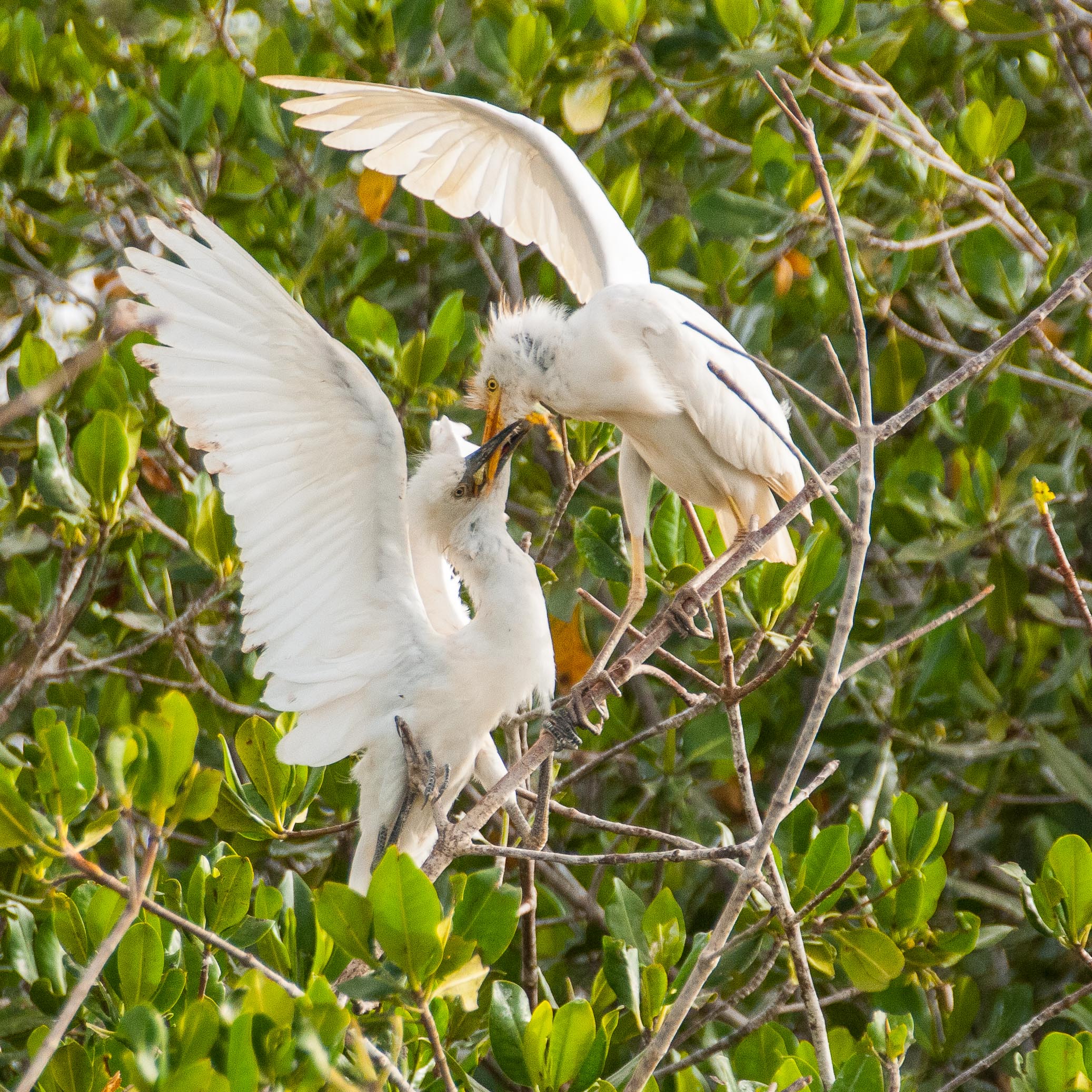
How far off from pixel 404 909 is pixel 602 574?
1.53 m

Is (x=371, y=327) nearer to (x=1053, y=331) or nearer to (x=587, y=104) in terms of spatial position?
(x=587, y=104)

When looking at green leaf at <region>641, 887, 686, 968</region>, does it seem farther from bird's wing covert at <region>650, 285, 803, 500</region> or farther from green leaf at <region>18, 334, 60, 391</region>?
green leaf at <region>18, 334, 60, 391</region>

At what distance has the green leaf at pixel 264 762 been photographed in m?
2.47

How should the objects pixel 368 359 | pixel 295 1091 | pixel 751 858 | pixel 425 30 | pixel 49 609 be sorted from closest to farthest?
pixel 295 1091
pixel 751 858
pixel 49 609
pixel 368 359
pixel 425 30

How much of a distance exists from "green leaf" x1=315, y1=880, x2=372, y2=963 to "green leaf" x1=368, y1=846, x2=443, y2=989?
0.04m

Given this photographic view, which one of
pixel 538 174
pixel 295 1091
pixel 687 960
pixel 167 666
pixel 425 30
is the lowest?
pixel 167 666

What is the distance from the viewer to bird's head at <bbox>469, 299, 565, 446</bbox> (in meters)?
Answer: 3.17

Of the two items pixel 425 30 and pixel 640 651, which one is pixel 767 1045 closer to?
pixel 640 651

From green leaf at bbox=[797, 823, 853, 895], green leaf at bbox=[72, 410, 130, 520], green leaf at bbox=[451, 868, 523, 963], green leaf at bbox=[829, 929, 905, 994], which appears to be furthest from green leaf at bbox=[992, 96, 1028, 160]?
green leaf at bbox=[451, 868, 523, 963]

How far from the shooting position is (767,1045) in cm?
227

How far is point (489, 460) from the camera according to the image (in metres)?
3.04

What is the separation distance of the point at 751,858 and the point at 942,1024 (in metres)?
1.35

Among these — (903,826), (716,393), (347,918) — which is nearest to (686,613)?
(716,393)

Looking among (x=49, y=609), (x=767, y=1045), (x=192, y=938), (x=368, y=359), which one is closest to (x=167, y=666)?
(x=49, y=609)
